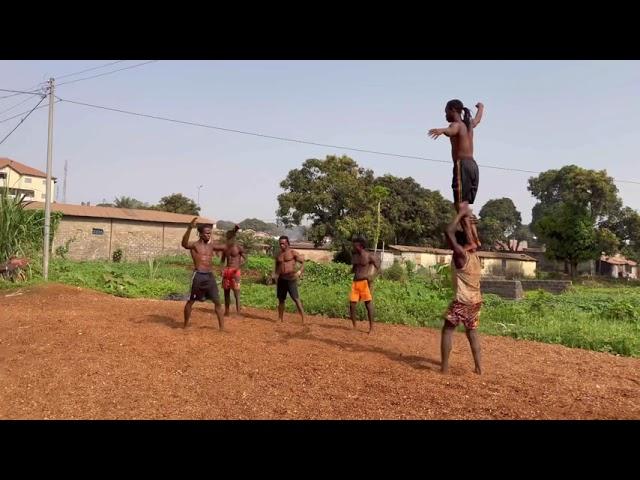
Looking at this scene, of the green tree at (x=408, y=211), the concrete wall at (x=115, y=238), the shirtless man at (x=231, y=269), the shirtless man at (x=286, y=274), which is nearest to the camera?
the shirtless man at (x=286, y=274)

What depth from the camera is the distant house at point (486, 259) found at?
127 ft

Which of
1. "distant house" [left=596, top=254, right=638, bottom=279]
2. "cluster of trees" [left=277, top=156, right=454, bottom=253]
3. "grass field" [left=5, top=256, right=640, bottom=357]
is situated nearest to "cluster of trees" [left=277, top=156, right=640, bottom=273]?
"cluster of trees" [left=277, top=156, right=454, bottom=253]

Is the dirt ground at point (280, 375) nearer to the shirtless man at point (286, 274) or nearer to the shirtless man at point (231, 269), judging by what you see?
the shirtless man at point (286, 274)

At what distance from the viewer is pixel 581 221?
3484 cm

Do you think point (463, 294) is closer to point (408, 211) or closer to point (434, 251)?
point (434, 251)

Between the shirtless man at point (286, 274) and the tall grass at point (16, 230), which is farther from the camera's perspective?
the tall grass at point (16, 230)

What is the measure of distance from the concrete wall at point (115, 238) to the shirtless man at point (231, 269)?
24.7 m

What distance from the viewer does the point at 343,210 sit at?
39562 mm

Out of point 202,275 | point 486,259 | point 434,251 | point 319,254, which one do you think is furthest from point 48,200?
point 486,259

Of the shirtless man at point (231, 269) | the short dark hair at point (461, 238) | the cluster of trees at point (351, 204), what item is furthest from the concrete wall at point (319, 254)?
the short dark hair at point (461, 238)

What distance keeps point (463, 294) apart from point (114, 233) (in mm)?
31643

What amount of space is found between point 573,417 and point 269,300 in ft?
33.2

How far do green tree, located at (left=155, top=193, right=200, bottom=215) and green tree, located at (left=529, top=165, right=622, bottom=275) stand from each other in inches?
1261

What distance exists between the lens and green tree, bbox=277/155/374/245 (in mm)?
38969
